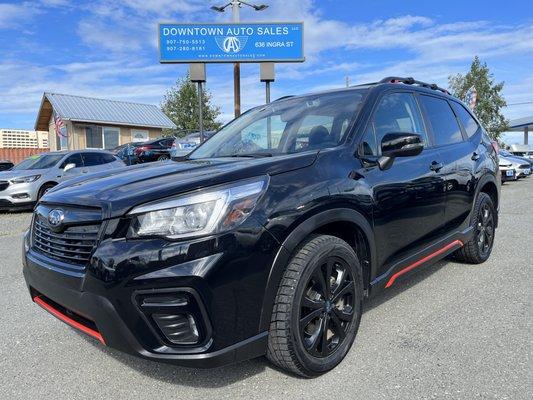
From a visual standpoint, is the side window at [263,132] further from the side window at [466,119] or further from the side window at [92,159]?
the side window at [92,159]

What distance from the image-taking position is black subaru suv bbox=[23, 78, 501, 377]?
2189 millimetres

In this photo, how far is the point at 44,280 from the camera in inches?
102

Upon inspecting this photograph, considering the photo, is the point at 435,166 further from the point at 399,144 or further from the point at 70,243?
the point at 70,243

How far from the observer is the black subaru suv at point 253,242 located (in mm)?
2189

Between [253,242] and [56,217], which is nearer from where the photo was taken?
[253,242]

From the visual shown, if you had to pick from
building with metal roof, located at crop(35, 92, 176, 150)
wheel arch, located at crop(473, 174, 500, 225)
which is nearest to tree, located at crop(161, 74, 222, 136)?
building with metal roof, located at crop(35, 92, 176, 150)

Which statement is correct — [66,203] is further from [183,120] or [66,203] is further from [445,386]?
[183,120]

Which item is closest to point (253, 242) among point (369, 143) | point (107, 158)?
point (369, 143)

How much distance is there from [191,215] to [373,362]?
155 cm

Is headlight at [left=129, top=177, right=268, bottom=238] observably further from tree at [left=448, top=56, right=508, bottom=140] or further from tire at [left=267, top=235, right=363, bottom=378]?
tree at [left=448, top=56, right=508, bottom=140]

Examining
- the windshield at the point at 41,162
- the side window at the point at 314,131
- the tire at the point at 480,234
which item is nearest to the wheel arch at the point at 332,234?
the side window at the point at 314,131

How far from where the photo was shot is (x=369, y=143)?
3.24m

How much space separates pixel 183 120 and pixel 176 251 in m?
38.9

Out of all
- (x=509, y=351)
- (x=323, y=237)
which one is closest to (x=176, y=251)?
(x=323, y=237)
